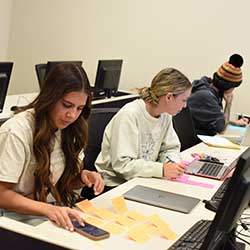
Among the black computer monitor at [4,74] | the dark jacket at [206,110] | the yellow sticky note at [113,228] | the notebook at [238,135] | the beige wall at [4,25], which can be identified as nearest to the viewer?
the yellow sticky note at [113,228]

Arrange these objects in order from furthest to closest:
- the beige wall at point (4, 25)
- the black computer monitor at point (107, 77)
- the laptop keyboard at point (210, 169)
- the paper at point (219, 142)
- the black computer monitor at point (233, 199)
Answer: the beige wall at point (4, 25), the black computer monitor at point (107, 77), the paper at point (219, 142), the laptop keyboard at point (210, 169), the black computer monitor at point (233, 199)

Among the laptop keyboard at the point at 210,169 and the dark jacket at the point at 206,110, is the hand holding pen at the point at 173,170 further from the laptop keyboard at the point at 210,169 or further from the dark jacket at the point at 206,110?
the dark jacket at the point at 206,110

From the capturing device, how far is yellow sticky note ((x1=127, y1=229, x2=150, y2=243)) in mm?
1421

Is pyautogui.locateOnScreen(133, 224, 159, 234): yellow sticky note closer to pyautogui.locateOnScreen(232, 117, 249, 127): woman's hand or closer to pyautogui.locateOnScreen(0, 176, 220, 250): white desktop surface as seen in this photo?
pyautogui.locateOnScreen(0, 176, 220, 250): white desktop surface

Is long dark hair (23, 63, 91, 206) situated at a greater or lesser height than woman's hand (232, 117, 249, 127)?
greater

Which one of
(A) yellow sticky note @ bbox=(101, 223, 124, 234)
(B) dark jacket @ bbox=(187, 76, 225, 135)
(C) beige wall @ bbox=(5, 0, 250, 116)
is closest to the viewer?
(A) yellow sticky note @ bbox=(101, 223, 124, 234)

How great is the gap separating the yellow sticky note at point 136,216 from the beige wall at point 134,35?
10.5 feet

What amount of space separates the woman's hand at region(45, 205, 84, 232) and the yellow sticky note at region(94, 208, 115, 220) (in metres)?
0.12

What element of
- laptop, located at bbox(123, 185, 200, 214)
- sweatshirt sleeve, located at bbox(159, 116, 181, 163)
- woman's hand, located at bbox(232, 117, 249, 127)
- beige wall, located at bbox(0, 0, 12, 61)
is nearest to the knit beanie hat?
woman's hand, located at bbox(232, 117, 249, 127)

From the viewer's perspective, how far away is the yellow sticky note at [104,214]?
1566mm

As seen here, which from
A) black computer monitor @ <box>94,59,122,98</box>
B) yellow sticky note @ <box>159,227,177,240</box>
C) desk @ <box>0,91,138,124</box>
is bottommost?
desk @ <box>0,91,138,124</box>

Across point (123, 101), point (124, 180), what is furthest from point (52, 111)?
point (123, 101)

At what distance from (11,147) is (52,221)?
309 millimetres

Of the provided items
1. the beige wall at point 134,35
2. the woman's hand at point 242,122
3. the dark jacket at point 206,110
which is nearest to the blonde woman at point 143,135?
the dark jacket at point 206,110
